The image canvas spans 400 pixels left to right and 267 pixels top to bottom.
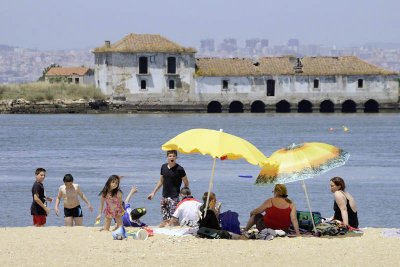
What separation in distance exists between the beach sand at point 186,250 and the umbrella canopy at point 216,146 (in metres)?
1.10

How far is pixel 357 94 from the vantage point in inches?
2798

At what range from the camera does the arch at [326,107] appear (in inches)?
2908

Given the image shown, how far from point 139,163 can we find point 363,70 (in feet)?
146

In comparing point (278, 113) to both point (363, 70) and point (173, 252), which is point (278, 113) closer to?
point (363, 70)

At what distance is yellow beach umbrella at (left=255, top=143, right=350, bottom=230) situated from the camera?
36.7ft

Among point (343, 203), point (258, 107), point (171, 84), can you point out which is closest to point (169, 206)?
point (343, 203)

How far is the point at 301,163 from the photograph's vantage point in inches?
444

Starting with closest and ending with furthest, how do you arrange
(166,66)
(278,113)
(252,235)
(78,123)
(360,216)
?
(252,235) < (360,216) < (78,123) < (166,66) < (278,113)

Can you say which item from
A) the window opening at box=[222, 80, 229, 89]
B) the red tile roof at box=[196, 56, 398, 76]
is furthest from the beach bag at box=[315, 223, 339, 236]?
the window opening at box=[222, 80, 229, 89]

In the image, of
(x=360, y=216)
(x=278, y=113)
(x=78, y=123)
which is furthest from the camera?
(x=278, y=113)

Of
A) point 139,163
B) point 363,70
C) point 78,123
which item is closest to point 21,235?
point 139,163

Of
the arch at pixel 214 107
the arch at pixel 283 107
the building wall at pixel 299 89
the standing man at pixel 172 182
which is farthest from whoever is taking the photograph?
the arch at pixel 283 107

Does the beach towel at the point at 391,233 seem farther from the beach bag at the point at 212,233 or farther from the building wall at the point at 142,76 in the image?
the building wall at the point at 142,76

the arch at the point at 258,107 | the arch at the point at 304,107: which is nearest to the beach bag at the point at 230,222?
the arch at the point at 258,107
